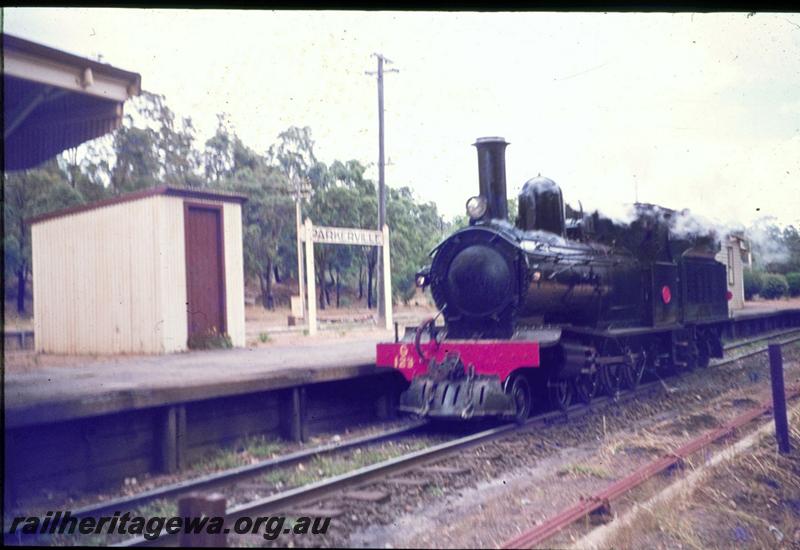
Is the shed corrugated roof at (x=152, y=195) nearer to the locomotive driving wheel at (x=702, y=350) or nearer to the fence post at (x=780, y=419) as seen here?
the fence post at (x=780, y=419)

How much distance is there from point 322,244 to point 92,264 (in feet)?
8.01

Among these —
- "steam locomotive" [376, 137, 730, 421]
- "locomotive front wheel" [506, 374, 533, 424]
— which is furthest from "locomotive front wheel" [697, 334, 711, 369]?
"locomotive front wheel" [506, 374, 533, 424]

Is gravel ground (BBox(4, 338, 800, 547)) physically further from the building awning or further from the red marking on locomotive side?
the building awning

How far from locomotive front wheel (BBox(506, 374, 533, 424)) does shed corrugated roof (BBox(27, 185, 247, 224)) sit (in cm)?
391

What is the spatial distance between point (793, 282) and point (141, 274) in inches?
404

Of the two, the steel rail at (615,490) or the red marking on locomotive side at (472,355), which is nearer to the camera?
the steel rail at (615,490)

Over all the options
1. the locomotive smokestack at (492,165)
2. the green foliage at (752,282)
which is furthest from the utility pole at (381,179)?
the green foliage at (752,282)

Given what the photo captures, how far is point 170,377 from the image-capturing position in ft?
23.5

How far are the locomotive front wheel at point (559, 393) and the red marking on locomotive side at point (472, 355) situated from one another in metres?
1.05

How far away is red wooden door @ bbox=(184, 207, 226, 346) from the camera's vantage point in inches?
351

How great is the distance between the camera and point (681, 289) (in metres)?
11.9

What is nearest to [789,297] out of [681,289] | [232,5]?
[681,289]

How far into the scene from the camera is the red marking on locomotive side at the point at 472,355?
7779mm

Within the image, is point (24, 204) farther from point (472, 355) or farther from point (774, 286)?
point (774, 286)
